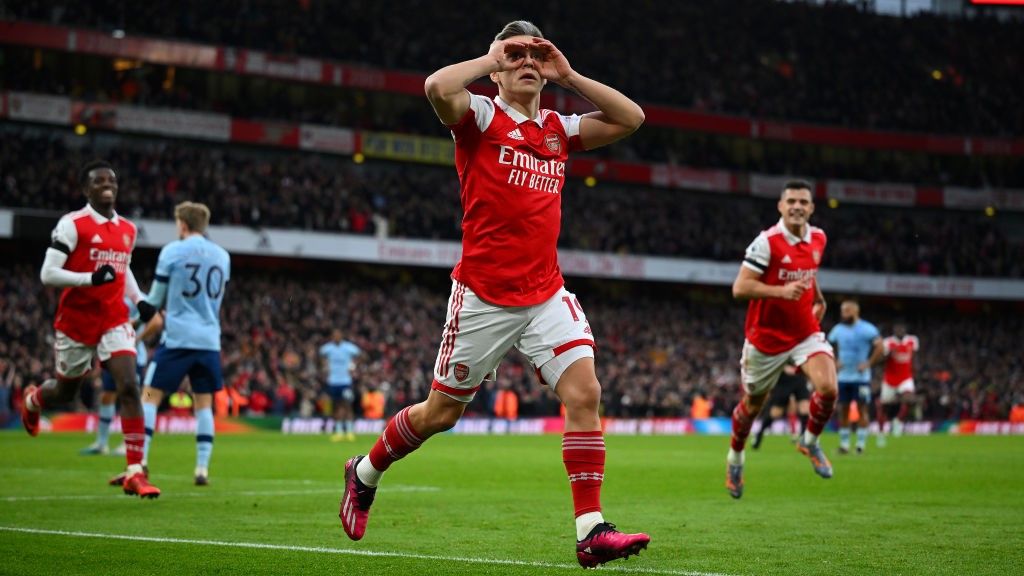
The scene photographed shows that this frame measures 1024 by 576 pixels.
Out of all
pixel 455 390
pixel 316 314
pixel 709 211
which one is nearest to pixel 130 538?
pixel 455 390

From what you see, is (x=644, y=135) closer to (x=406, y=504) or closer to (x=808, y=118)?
(x=808, y=118)

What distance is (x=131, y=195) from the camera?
38.5 m

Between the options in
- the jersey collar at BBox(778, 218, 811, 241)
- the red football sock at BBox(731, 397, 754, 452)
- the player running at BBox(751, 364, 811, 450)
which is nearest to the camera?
the red football sock at BBox(731, 397, 754, 452)

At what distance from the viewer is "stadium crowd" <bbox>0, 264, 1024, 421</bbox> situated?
33.3m

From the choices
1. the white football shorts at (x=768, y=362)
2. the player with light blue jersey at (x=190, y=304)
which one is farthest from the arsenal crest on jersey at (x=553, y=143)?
the player with light blue jersey at (x=190, y=304)

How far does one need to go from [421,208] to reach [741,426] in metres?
34.5

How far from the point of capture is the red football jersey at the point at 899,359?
88.2 feet

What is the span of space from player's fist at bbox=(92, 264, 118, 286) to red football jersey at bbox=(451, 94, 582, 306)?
189 inches

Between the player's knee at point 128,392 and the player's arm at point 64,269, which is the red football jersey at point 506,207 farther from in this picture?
the player's knee at point 128,392

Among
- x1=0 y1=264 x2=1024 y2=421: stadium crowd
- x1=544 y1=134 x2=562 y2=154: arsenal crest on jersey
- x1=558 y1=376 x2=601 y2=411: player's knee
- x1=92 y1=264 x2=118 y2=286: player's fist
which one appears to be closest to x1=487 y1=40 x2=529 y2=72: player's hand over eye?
x1=544 y1=134 x2=562 y2=154: arsenal crest on jersey

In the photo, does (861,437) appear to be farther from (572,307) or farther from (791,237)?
(572,307)

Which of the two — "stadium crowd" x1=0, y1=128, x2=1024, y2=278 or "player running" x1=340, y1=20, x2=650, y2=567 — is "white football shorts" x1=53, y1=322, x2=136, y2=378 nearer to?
"player running" x1=340, y1=20, x2=650, y2=567

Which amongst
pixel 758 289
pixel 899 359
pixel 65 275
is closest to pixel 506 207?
pixel 758 289

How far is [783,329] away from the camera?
12.1m
